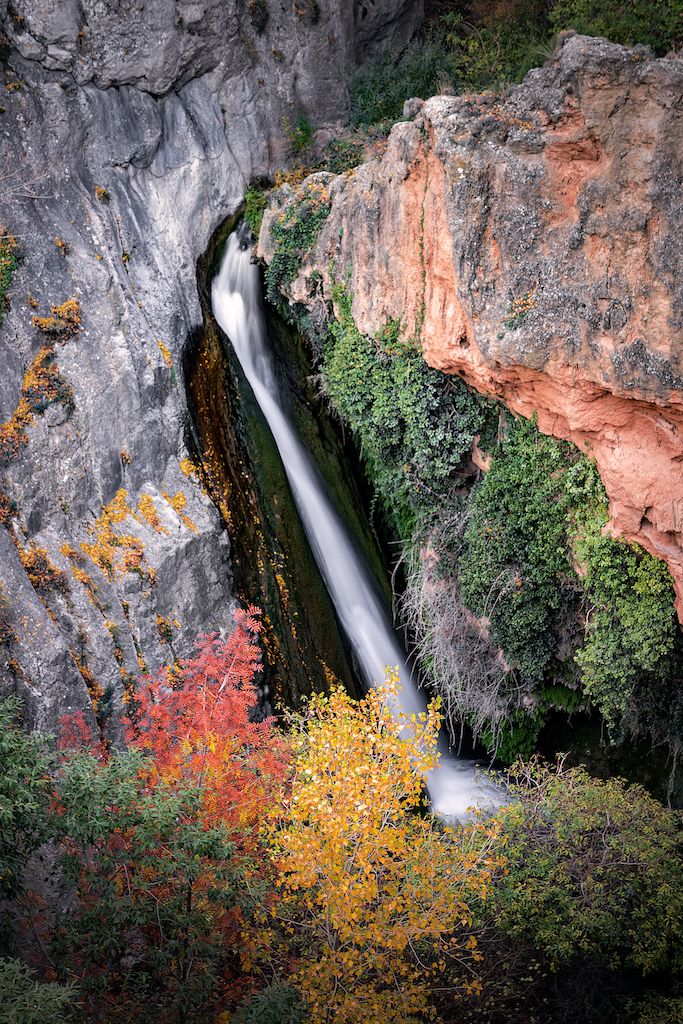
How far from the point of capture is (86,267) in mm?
12102

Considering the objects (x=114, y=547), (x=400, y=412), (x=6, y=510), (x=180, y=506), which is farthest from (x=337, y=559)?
(x=6, y=510)

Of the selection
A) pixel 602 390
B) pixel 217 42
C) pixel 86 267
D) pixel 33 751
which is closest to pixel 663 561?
pixel 602 390

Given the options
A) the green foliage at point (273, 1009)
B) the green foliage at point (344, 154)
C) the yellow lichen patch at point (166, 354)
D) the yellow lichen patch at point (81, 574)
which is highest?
the green foliage at point (344, 154)

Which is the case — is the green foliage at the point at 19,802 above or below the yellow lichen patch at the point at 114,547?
below

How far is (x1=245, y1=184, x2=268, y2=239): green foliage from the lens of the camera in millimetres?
14320

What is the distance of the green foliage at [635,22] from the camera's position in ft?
36.6

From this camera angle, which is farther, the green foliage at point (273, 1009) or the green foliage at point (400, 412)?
the green foliage at point (400, 412)

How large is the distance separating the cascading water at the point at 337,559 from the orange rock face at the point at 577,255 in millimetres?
3447

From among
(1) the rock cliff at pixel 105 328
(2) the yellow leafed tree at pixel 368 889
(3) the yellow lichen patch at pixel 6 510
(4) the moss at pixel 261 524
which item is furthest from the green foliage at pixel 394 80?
(2) the yellow leafed tree at pixel 368 889

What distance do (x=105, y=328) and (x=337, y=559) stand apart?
5251 millimetres

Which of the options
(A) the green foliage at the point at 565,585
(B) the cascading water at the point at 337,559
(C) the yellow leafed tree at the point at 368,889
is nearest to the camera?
(C) the yellow leafed tree at the point at 368,889

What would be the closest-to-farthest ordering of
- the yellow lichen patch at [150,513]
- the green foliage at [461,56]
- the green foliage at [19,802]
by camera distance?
the green foliage at [19,802] < the yellow lichen patch at [150,513] < the green foliage at [461,56]

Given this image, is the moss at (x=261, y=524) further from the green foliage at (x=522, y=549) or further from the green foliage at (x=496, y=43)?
the green foliage at (x=496, y=43)

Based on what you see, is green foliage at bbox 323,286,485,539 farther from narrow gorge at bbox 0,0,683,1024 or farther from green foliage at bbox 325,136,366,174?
green foliage at bbox 325,136,366,174
